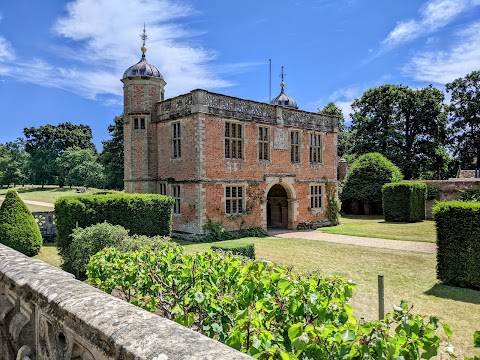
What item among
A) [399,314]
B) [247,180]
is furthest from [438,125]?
[399,314]

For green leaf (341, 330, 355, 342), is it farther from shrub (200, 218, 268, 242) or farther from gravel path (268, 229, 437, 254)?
shrub (200, 218, 268, 242)

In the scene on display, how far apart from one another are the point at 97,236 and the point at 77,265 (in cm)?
112

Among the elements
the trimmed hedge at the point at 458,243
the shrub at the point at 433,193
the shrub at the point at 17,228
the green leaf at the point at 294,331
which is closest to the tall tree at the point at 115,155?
the shrub at the point at 17,228

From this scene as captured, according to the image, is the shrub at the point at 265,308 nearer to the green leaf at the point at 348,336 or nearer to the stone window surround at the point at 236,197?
the green leaf at the point at 348,336

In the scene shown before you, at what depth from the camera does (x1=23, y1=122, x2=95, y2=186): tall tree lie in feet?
218

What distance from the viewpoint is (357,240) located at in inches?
752

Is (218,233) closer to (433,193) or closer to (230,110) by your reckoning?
(230,110)

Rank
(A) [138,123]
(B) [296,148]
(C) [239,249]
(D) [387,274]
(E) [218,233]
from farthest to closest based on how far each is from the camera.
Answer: (B) [296,148] < (A) [138,123] < (E) [218,233] < (C) [239,249] < (D) [387,274]

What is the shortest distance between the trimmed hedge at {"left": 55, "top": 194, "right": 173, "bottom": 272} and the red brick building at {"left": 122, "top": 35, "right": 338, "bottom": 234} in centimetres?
292

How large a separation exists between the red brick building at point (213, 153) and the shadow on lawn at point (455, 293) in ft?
37.4

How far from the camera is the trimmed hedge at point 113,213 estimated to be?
1266 centimetres

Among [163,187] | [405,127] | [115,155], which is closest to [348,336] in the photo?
[163,187]

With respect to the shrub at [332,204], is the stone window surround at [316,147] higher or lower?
higher

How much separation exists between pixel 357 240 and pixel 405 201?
441 inches
